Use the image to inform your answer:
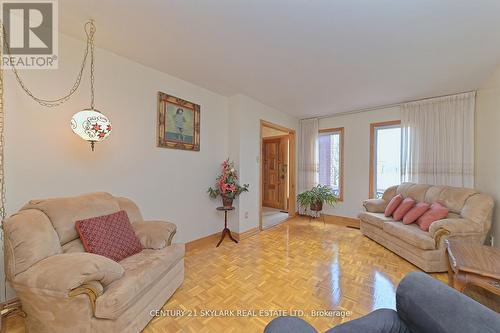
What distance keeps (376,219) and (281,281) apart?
2.12m

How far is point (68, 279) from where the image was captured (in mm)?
1213

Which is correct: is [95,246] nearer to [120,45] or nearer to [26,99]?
[26,99]

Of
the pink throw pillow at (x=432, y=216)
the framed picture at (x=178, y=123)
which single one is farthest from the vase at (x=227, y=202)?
the pink throw pillow at (x=432, y=216)

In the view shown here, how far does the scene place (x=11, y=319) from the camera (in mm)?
1653

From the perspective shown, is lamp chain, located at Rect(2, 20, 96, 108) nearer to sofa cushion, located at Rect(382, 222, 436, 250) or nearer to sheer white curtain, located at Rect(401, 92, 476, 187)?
sofa cushion, located at Rect(382, 222, 436, 250)

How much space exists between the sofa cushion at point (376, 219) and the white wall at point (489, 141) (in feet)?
4.08

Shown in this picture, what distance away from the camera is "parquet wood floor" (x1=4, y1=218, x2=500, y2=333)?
1.68 m

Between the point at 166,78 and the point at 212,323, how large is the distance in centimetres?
290

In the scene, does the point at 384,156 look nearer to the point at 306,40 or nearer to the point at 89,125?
the point at 306,40

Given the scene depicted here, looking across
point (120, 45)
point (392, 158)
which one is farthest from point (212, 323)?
point (392, 158)

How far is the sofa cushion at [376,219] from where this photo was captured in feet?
10.7

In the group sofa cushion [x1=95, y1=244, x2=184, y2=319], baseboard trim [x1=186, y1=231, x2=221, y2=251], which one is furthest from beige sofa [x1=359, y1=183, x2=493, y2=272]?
sofa cushion [x1=95, y1=244, x2=184, y2=319]

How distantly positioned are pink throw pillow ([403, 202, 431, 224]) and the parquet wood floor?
1.86 ft

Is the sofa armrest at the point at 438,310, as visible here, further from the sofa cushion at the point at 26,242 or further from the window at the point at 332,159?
the window at the point at 332,159
